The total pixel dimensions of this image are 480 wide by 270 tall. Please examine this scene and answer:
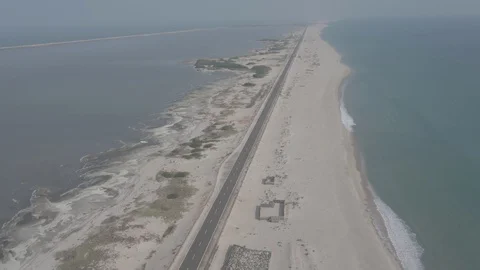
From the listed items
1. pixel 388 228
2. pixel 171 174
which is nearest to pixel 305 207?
pixel 388 228

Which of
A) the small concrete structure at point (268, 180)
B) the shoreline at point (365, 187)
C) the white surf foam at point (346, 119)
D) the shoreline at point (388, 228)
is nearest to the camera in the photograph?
the shoreline at point (388, 228)

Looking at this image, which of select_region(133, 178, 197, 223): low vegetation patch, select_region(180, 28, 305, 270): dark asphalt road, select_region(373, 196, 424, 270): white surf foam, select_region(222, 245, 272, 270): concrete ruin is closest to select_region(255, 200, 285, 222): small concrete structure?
select_region(180, 28, 305, 270): dark asphalt road

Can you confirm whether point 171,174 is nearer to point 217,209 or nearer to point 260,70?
point 217,209

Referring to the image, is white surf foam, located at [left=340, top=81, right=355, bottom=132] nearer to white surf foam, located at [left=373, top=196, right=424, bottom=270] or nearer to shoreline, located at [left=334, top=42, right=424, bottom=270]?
shoreline, located at [left=334, top=42, right=424, bottom=270]

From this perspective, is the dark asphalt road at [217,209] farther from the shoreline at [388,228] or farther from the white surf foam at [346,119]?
the shoreline at [388,228]

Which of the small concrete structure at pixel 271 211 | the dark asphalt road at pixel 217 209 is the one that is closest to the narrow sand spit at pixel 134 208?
the dark asphalt road at pixel 217 209

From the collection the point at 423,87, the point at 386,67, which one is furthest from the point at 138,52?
the point at 423,87
